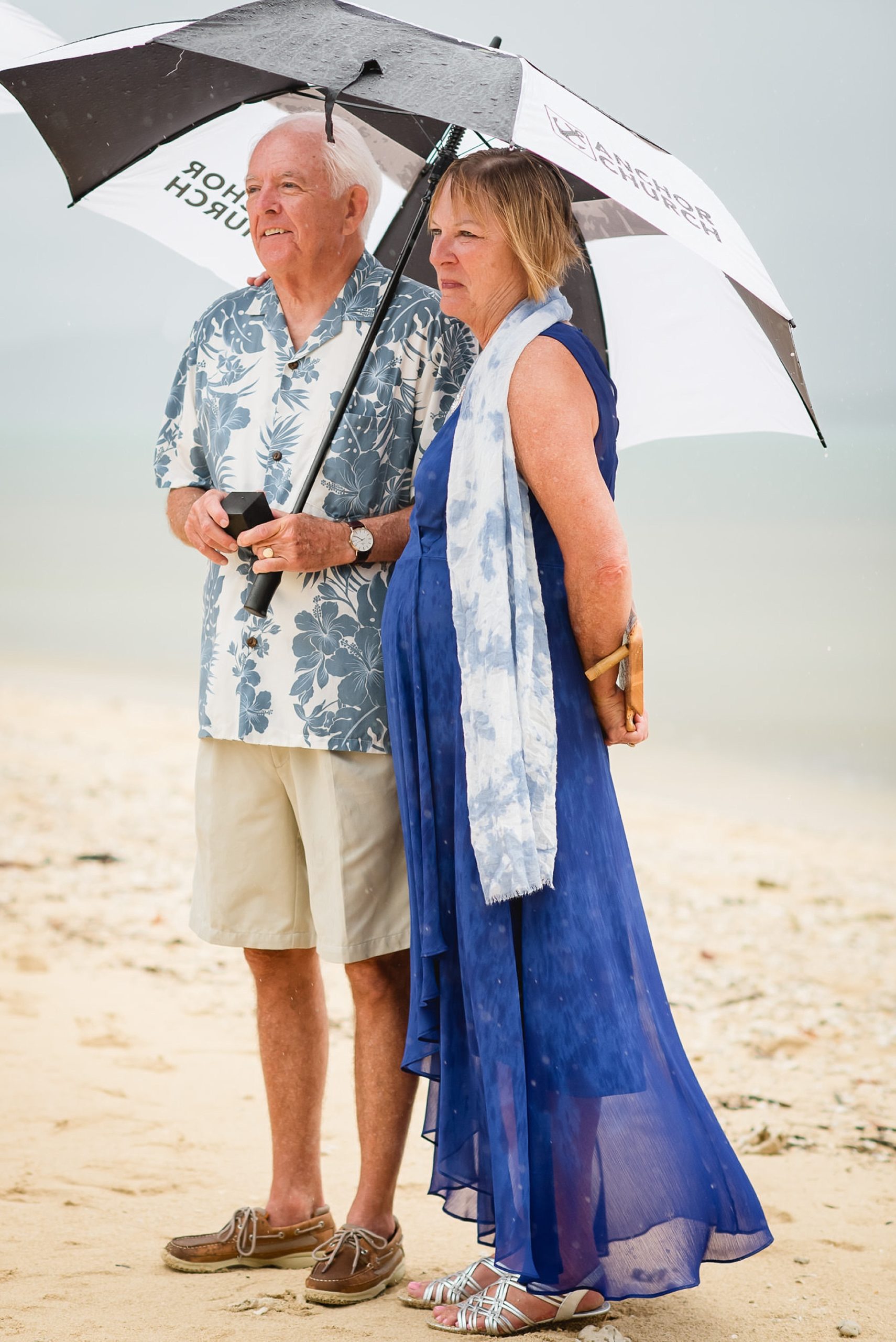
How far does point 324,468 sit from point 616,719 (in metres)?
0.72

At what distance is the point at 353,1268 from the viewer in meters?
2.37

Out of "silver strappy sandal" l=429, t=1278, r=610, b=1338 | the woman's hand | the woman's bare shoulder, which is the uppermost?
the woman's bare shoulder

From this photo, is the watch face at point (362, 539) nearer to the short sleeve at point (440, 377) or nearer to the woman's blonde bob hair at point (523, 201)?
the short sleeve at point (440, 377)

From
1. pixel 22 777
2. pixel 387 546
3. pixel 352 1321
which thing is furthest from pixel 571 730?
pixel 22 777

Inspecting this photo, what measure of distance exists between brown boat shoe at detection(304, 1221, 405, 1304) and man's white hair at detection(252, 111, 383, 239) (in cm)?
191

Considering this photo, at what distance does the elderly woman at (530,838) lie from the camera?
209cm

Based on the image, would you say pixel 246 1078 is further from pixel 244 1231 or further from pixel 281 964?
pixel 281 964

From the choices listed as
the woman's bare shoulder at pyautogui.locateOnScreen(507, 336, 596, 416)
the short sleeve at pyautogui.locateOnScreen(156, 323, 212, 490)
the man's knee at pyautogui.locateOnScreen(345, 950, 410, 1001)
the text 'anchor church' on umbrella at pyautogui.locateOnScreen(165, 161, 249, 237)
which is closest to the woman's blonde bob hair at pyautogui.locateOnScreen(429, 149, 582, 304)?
the woman's bare shoulder at pyautogui.locateOnScreen(507, 336, 596, 416)

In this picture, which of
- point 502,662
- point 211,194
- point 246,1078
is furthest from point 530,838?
point 246,1078

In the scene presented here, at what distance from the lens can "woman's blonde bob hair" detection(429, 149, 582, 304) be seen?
85.7 inches

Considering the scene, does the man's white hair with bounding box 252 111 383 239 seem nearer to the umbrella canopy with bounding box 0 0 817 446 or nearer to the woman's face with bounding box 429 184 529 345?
the umbrella canopy with bounding box 0 0 817 446

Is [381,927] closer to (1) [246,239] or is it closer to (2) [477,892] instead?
(2) [477,892]

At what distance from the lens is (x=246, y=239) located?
290 centimetres

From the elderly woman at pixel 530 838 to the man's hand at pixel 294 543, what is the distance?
5.5 inches
